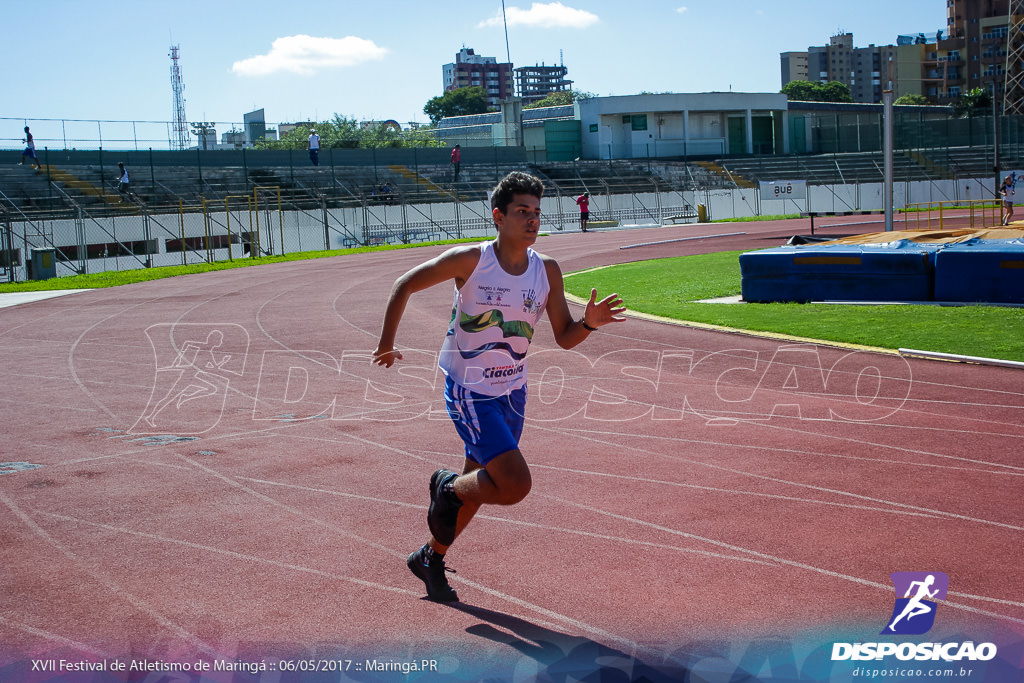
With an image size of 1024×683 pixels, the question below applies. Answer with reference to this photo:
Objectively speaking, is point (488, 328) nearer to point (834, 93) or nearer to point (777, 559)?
point (777, 559)

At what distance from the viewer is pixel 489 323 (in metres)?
4.61

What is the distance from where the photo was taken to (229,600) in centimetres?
472

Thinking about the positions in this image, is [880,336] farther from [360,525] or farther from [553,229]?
[553,229]

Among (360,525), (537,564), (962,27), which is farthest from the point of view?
(962,27)

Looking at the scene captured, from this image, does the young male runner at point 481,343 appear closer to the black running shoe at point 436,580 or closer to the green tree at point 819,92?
the black running shoe at point 436,580

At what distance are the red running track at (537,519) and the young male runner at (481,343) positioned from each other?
1.42ft

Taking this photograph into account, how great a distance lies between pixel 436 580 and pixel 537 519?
1.38 metres

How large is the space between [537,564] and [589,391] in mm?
5103

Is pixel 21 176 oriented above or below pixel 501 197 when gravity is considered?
above

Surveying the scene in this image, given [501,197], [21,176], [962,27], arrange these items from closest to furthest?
[501,197] < [21,176] < [962,27]

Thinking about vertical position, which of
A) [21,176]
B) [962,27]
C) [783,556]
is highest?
[962,27]

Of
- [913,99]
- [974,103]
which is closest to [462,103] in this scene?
[913,99]

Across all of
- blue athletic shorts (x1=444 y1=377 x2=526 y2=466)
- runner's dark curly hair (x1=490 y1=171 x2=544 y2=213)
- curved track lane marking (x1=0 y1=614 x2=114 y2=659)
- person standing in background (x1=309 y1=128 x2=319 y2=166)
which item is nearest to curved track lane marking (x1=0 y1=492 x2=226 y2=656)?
curved track lane marking (x1=0 y1=614 x2=114 y2=659)

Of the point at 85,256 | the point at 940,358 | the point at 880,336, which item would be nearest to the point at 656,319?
the point at 880,336
